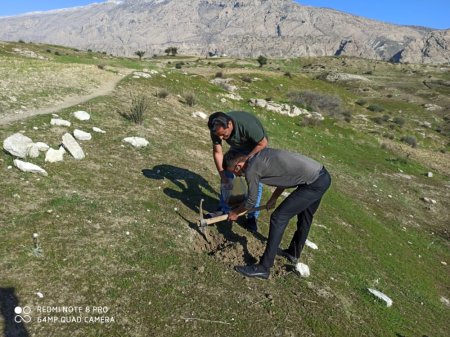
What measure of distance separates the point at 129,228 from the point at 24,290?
2412 millimetres

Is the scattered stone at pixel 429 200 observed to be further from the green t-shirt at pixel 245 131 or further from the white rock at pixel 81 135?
the white rock at pixel 81 135

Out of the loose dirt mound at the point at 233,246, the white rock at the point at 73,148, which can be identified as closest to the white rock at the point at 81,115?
the white rock at the point at 73,148

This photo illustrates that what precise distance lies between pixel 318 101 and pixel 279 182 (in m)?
32.2

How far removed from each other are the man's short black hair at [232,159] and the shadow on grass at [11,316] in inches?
165

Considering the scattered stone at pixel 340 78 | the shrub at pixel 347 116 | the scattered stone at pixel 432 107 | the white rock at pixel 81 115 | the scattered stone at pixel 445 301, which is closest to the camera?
the scattered stone at pixel 445 301

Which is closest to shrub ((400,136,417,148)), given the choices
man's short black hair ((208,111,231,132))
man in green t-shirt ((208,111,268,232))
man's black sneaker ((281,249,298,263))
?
man's black sneaker ((281,249,298,263))

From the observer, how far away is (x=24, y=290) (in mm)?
5332

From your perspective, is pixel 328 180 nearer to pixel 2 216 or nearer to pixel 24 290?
pixel 24 290

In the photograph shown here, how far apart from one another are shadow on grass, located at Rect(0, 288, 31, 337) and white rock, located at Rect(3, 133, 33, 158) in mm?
4656

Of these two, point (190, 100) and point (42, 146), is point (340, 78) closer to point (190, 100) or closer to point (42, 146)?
point (190, 100)

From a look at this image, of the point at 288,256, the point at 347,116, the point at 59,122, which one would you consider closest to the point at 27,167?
the point at 59,122

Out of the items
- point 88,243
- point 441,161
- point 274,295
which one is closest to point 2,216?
point 88,243

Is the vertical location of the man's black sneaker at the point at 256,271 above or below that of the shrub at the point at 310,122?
above

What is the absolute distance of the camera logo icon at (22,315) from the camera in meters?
4.88
